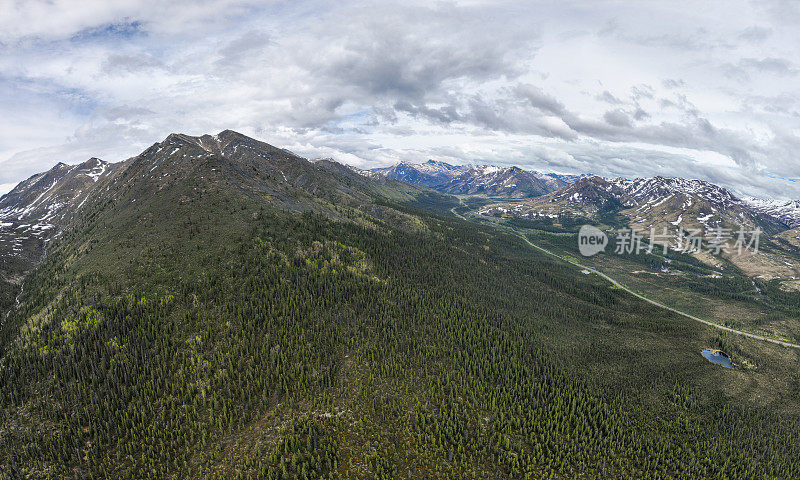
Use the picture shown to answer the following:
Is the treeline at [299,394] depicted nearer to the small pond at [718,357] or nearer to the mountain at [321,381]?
the mountain at [321,381]

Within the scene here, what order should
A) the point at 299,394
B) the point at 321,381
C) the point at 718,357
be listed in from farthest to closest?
the point at 718,357
the point at 321,381
the point at 299,394

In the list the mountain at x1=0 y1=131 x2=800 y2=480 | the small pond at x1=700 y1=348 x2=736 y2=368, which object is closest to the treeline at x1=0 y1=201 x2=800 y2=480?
the mountain at x1=0 y1=131 x2=800 y2=480

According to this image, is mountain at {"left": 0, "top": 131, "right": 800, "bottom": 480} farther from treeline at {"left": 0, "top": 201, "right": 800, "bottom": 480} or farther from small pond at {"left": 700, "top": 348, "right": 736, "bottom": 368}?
small pond at {"left": 700, "top": 348, "right": 736, "bottom": 368}

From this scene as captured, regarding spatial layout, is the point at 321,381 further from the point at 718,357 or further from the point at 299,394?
the point at 718,357

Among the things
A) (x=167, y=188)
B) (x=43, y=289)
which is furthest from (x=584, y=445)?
(x=167, y=188)

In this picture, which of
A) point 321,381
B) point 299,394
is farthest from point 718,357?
point 299,394

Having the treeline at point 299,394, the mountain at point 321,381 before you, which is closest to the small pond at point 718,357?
the mountain at point 321,381
